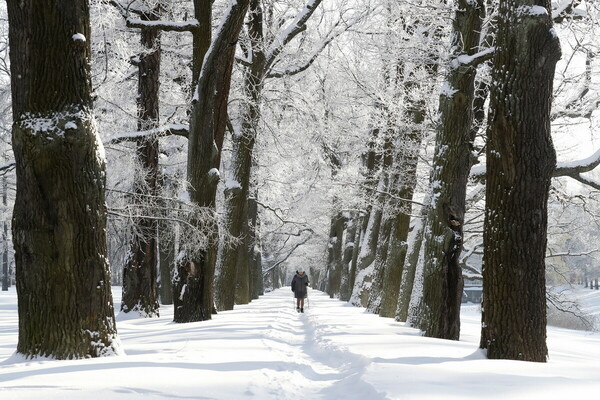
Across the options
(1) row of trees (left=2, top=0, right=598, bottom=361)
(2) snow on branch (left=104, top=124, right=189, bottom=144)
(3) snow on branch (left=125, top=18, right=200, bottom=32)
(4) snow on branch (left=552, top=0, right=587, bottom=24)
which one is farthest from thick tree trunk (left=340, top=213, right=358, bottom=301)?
(4) snow on branch (left=552, top=0, right=587, bottom=24)

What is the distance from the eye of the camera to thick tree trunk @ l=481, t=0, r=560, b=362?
737cm

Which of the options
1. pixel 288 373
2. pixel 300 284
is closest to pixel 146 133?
pixel 288 373

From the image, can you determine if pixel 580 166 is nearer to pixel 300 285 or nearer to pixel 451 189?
pixel 451 189

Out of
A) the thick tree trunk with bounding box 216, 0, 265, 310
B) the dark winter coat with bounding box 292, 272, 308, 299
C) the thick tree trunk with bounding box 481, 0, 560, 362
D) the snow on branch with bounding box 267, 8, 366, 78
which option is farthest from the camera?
the dark winter coat with bounding box 292, 272, 308, 299

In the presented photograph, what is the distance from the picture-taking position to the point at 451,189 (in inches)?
444

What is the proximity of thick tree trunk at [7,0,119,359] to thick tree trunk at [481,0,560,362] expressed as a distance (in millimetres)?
4671

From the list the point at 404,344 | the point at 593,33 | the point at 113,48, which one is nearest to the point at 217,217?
the point at 113,48

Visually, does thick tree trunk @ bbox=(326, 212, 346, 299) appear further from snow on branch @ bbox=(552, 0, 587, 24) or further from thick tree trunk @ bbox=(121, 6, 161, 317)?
snow on branch @ bbox=(552, 0, 587, 24)

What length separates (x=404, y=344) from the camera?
9289 millimetres

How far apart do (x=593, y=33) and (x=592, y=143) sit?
374cm

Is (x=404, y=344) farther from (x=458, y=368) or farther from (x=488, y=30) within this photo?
(x=488, y=30)

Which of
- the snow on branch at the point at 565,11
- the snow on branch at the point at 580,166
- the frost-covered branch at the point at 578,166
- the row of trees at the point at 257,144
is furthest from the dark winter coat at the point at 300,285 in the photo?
the snow on branch at the point at 565,11

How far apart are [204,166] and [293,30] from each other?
16.6ft

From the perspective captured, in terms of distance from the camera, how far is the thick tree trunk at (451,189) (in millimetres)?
11000
